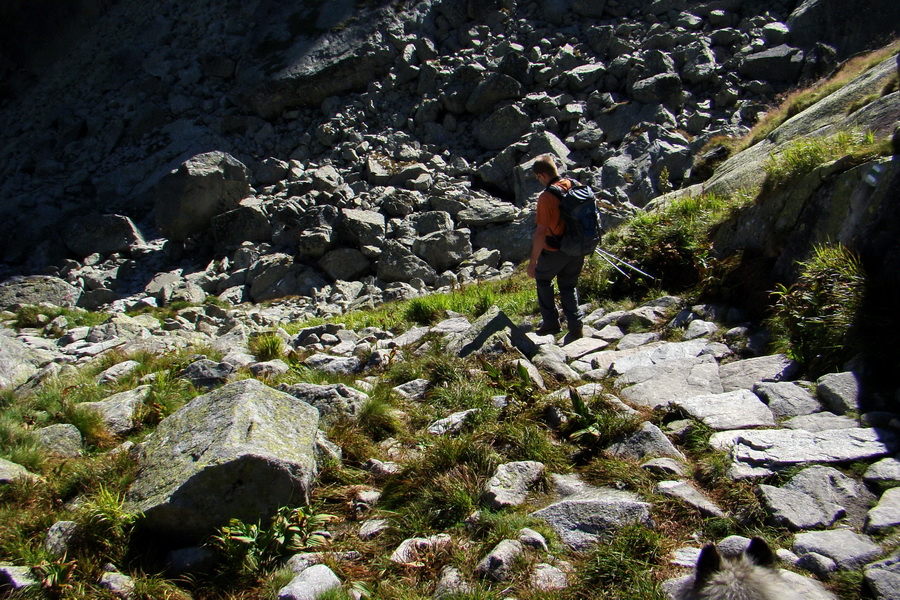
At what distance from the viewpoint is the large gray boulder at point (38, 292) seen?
1650 centimetres

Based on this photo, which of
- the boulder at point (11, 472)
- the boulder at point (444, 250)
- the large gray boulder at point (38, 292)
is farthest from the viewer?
the large gray boulder at point (38, 292)

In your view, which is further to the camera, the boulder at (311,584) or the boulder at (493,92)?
the boulder at (493,92)

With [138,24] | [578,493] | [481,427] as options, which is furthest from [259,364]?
[138,24]

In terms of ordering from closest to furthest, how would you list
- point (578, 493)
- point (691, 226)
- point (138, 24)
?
point (578, 493) < point (691, 226) < point (138, 24)

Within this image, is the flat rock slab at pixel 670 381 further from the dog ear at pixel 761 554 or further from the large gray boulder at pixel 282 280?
the large gray boulder at pixel 282 280

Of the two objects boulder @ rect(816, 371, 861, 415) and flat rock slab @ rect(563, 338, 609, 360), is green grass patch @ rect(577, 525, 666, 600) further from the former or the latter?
flat rock slab @ rect(563, 338, 609, 360)

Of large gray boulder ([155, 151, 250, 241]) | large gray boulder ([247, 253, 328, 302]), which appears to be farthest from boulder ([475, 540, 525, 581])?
large gray boulder ([155, 151, 250, 241])

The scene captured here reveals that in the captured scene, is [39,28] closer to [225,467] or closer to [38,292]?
[38,292]

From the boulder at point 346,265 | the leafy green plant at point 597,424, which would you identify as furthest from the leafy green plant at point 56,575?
the boulder at point 346,265

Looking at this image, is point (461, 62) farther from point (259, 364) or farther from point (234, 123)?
point (259, 364)

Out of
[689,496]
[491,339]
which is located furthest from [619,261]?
[689,496]

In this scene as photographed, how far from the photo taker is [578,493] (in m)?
4.18

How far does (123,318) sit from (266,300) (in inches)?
150

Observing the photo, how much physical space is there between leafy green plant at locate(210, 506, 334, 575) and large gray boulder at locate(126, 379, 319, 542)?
0.09 meters
